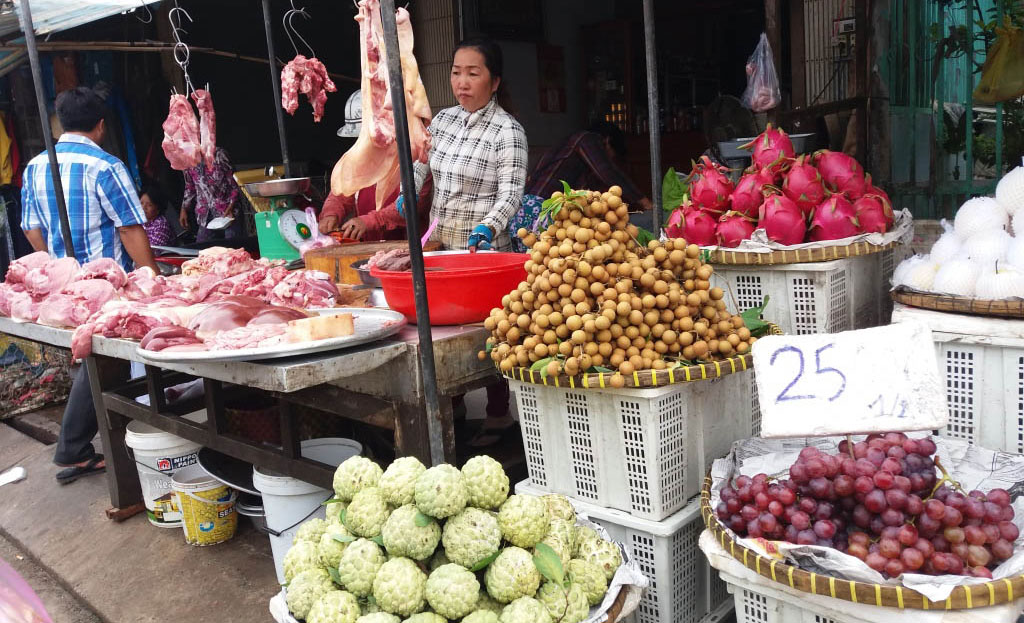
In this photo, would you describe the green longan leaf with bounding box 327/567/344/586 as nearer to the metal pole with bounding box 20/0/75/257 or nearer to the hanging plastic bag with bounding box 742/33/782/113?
the metal pole with bounding box 20/0/75/257

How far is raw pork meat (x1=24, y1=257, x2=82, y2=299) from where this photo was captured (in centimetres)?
379

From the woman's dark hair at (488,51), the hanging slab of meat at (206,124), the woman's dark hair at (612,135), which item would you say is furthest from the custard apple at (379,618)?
the woman's dark hair at (612,135)

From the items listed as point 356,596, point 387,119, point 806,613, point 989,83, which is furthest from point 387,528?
point 989,83

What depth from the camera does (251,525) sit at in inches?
155

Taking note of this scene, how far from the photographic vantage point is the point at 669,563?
2248mm

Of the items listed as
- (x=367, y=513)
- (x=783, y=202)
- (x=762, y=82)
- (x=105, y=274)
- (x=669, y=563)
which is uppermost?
(x=762, y=82)

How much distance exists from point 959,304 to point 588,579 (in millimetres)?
1321

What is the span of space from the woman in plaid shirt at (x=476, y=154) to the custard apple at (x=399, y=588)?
228cm

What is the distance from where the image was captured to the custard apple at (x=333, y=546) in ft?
6.20

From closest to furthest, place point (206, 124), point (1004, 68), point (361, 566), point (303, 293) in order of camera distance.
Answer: point (361, 566), point (303, 293), point (1004, 68), point (206, 124)

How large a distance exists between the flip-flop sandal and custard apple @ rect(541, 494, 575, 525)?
3.86 metres

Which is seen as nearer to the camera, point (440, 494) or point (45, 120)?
point (440, 494)

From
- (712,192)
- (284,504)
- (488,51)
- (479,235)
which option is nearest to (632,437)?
(712,192)

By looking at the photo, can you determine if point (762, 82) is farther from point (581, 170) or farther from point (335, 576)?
point (335, 576)
